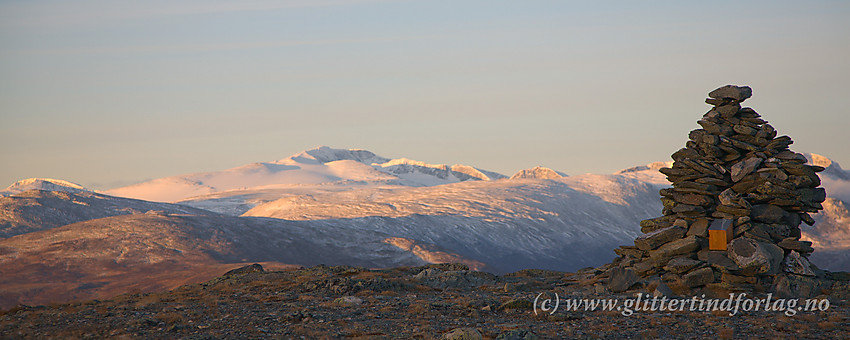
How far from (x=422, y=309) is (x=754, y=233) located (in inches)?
750

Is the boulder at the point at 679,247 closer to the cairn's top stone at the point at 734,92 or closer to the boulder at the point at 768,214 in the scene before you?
the boulder at the point at 768,214

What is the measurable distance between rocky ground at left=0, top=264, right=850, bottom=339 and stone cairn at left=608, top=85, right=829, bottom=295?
8.62 ft

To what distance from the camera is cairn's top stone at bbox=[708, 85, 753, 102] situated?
44.7 meters

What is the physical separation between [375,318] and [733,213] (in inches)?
836

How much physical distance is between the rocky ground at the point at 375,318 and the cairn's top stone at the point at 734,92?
11.7 m

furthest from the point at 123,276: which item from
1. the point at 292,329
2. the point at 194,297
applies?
the point at 292,329

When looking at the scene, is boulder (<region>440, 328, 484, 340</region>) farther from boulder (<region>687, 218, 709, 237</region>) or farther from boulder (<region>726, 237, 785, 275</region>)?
boulder (<region>687, 218, 709, 237</region>)

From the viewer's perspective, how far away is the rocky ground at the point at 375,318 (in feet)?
99.5

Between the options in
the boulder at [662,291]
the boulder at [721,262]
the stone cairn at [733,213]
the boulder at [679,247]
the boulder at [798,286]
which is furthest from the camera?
the boulder at [679,247]

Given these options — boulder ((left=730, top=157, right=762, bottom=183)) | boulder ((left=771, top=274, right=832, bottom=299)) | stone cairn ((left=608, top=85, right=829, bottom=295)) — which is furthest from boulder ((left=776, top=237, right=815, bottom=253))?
boulder ((left=730, top=157, right=762, bottom=183))

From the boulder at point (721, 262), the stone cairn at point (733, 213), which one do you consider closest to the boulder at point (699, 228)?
the stone cairn at point (733, 213)

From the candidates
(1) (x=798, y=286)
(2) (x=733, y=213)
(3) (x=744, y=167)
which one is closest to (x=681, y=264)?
(2) (x=733, y=213)

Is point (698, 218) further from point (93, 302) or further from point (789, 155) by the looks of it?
point (93, 302)

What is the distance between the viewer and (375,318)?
33.8m
